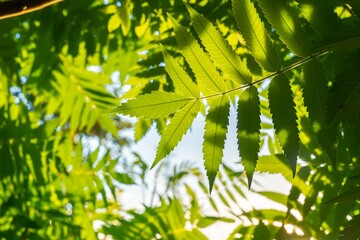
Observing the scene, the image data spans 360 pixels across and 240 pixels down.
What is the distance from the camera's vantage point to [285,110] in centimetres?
74

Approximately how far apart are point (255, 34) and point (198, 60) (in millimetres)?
98

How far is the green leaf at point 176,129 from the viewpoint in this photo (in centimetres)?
79

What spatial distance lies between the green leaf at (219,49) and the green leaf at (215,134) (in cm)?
5

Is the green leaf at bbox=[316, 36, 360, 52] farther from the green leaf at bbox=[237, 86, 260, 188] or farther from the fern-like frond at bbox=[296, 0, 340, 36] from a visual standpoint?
the green leaf at bbox=[237, 86, 260, 188]

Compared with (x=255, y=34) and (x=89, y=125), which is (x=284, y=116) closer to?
(x=255, y=34)

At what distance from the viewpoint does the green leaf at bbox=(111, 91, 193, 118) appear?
A: 79cm

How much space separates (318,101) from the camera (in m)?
0.73

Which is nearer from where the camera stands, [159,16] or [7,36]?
[159,16]

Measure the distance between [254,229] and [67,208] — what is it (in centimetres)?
86

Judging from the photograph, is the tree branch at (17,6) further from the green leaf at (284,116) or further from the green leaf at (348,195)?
the green leaf at (348,195)

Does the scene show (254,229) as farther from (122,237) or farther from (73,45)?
(73,45)

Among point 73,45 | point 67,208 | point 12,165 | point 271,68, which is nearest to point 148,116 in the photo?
point 271,68

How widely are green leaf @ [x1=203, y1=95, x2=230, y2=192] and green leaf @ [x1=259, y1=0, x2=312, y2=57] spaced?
14 cm

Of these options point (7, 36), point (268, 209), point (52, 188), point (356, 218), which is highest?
point (7, 36)
